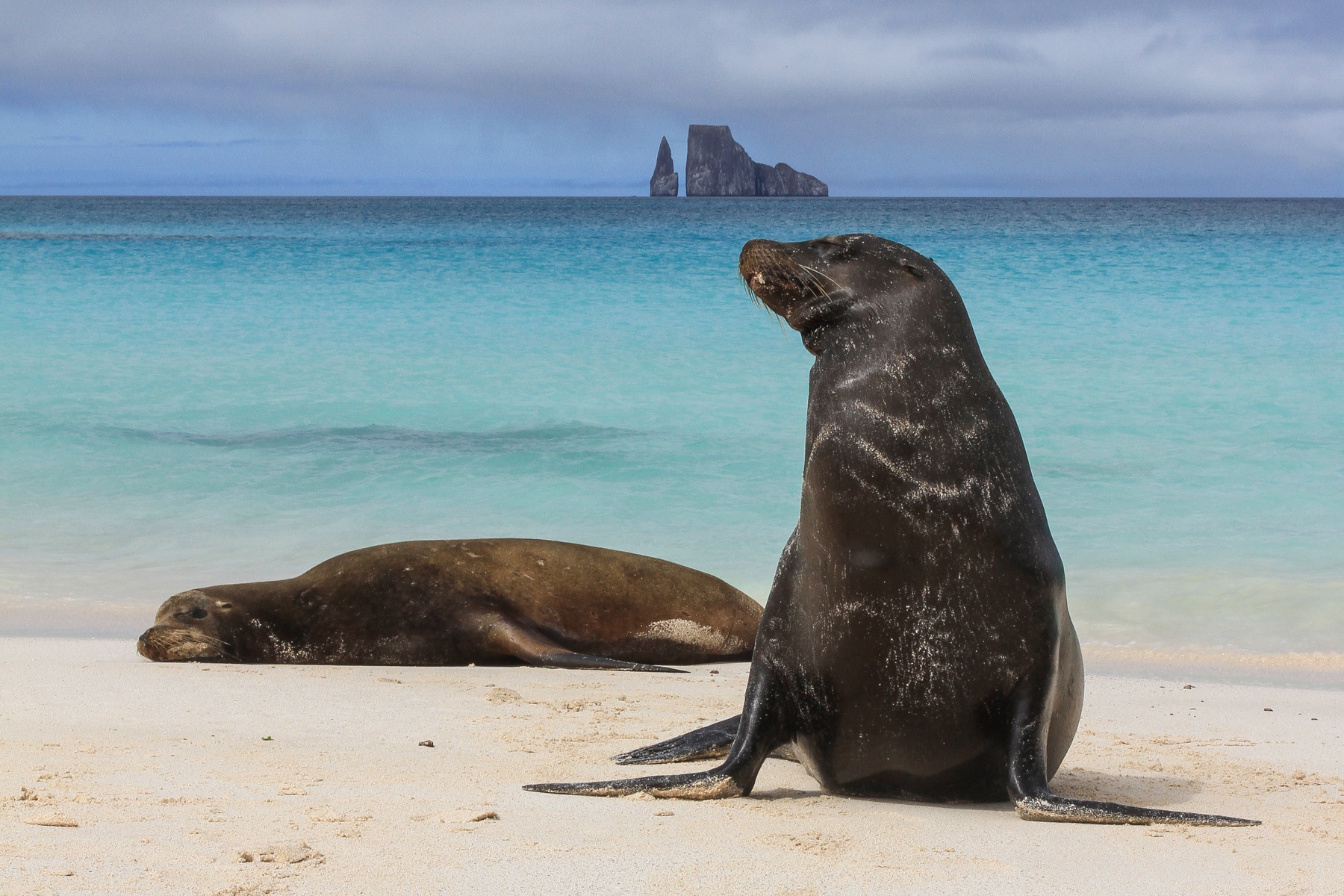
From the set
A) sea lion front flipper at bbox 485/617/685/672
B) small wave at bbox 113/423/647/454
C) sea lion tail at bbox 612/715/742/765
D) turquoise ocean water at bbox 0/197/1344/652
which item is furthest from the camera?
small wave at bbox 113/423/647/454

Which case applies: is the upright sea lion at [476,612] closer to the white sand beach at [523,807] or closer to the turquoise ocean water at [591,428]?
the turquoise ocean water at [591,428]

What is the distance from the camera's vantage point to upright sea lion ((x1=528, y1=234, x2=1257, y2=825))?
313 centimetres

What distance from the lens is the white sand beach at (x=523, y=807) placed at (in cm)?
245

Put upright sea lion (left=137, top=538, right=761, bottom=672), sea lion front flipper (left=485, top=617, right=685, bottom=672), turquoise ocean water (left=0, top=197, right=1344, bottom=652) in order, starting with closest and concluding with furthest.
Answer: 1. sea lion front flipper (left=485, top=617, right=685, bottom=672)
2. upright sea lion (left=137, top=538, right=761, bottom=672)
3. turquoise ocean water (left=0, top=197, right=1344, bottom=652)

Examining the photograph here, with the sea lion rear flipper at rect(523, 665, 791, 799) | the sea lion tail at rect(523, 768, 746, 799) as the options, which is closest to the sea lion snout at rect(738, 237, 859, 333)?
the sea lion rear flipper at rect(523, 665, 791, 799)

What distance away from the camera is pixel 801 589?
10.7ft

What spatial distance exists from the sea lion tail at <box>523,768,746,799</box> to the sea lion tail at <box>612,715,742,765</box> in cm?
41

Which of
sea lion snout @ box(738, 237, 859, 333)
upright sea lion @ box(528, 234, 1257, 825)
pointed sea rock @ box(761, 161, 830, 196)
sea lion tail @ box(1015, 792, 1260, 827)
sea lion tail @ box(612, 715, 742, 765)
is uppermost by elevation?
pointed sea rock @ box(761, 161, 830, 196)

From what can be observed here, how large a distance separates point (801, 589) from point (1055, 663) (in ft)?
2.00

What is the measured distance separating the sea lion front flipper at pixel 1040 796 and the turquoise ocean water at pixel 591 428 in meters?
2.55

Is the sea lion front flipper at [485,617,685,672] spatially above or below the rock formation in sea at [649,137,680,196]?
below

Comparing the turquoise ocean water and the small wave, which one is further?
the small wave

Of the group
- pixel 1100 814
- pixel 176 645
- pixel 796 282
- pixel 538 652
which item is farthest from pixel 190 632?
pixel 1100 814

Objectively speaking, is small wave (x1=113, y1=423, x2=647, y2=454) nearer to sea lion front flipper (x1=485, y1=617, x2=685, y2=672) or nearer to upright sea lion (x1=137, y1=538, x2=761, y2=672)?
upright sea lion (x1=137, y1=538, x2=761, y2=672)
